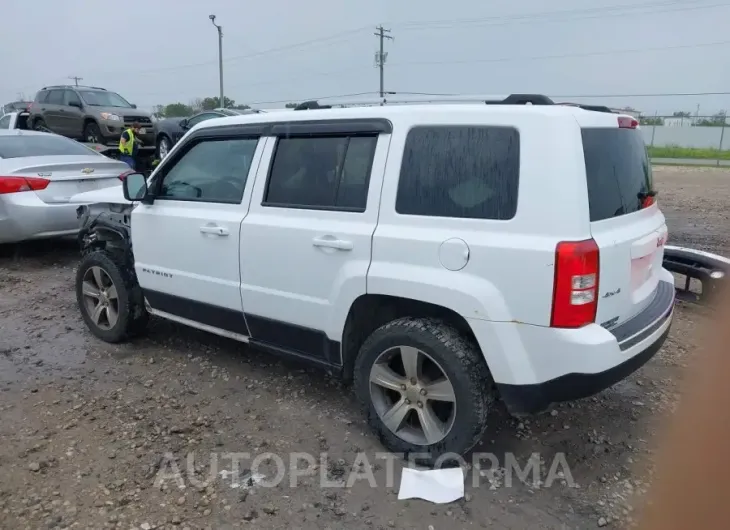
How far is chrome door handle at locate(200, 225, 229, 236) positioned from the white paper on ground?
1.87m

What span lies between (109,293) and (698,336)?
494cm

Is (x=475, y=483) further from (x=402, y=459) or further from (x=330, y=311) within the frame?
(x=330, y=311)

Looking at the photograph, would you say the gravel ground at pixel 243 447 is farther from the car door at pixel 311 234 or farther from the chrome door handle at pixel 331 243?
the chrome door handle at pixel 331 243

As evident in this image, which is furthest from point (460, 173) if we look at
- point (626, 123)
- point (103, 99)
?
point (103, 99)

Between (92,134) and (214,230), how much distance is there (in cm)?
1314

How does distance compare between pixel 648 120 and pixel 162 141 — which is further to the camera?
pixel 648 120

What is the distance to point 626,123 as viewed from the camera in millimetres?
3297

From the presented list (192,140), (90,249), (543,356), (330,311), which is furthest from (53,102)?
(543,356)

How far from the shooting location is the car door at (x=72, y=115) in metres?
15.3

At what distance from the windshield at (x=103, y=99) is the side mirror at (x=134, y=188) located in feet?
40.1

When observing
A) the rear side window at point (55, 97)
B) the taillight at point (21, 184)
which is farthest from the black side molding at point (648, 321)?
the rear side window at point (55, 97)

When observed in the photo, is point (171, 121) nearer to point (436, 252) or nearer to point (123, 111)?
point (123, 111)

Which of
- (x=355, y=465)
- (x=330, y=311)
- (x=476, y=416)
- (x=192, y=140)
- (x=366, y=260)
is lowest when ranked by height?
(x=355, y=465)

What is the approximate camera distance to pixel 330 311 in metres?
3.51
